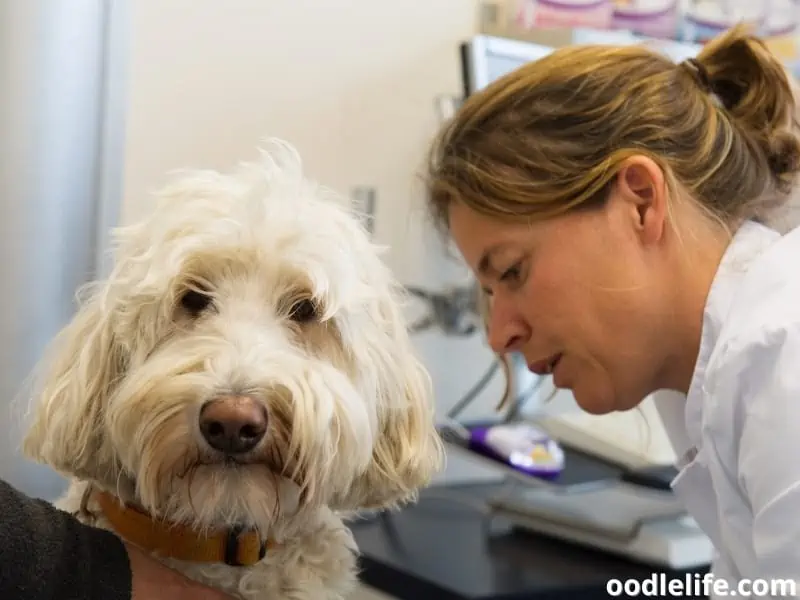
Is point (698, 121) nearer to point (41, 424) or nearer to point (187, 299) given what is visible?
point (187, 299)

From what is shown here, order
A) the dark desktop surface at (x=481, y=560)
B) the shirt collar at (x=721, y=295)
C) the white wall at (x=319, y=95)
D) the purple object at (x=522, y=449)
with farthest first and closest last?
the white wall at (x=319, y=95)
the purple object at (x=522, y=449)
the dark desktop surface at (x=481, y=560)
the shirt collar at (x=721, y=295)

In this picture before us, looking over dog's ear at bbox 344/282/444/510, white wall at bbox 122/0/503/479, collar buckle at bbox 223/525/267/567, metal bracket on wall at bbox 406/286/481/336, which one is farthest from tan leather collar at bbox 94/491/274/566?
metal bracket on wall at bbox 406/286/481/336

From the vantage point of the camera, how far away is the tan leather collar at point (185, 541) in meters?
0.94

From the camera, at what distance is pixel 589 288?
1106mm

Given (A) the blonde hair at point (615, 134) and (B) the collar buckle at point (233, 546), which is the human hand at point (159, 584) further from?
(A) the blonde hair at point (615, 134)

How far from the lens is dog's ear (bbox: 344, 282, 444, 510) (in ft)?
3.29

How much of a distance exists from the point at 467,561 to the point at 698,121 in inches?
30.8

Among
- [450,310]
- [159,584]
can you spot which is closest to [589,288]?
[159,584]

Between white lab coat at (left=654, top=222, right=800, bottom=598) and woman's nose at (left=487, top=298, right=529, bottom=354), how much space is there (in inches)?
8.6

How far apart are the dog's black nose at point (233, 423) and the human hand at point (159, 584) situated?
14cm

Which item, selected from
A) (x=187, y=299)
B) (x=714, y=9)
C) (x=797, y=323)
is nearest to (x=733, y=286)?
(x=797, y=323)

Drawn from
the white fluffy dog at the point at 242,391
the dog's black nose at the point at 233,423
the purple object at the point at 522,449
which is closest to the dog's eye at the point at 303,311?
the white fluffy dog at the point at 242,391

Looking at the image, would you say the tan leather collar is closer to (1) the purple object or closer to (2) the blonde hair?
(2) the blonde hair

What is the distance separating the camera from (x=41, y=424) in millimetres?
939
